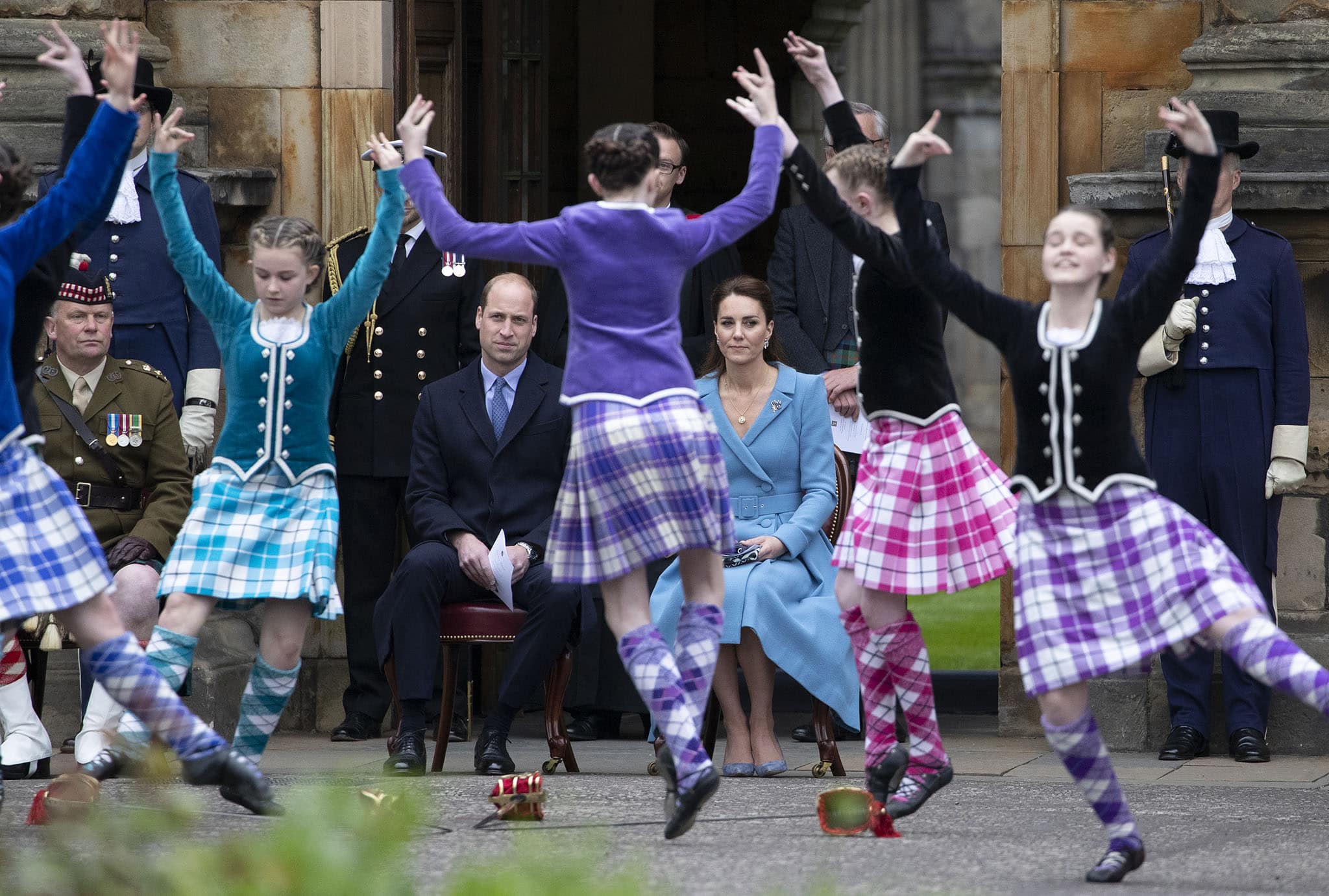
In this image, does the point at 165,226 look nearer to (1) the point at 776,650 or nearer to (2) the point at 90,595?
(2) the point at 90,595

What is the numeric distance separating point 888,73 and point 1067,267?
1510 centimetres

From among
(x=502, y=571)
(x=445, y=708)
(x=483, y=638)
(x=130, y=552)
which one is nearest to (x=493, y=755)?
(x=445, y=708)

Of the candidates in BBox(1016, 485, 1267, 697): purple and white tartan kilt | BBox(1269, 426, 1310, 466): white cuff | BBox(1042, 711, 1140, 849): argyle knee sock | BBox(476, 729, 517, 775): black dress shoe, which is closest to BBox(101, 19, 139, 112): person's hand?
BBox(1016, 485, 1267, 697): purple and white tartan kilt

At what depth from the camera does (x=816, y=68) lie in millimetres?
5527

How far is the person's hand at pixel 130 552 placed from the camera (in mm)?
6586

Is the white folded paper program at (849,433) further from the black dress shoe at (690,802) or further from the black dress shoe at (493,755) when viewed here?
the black dress shoe at (690,802)

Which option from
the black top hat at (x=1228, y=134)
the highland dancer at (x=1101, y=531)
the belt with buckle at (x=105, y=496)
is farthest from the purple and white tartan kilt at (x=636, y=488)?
the black top hat at (x=1228, y=134)

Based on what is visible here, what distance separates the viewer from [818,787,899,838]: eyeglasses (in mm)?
5105

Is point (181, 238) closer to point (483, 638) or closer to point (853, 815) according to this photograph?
point (483, 638)

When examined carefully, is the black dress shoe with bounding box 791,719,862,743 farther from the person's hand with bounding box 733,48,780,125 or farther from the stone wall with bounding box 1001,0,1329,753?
the person's hand with bounding box 733,48,780,125

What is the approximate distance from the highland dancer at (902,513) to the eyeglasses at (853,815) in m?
0.15

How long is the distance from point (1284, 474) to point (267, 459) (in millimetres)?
3414

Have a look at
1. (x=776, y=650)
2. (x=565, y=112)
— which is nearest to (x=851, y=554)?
(x=776, y=650)

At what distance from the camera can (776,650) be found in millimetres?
6637
